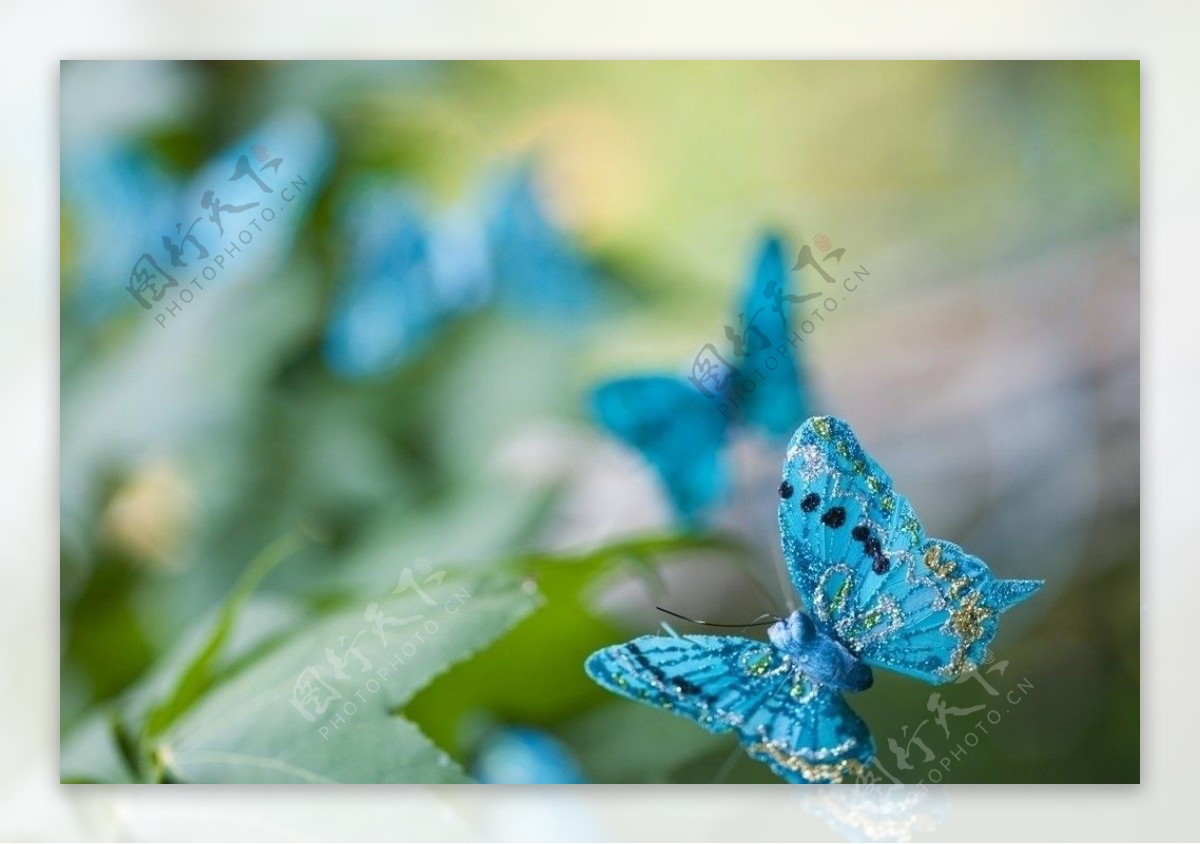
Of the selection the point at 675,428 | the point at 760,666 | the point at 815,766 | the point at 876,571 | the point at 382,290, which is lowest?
the point at 815,766

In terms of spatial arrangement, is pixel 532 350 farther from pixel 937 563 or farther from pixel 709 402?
pixel 937 563

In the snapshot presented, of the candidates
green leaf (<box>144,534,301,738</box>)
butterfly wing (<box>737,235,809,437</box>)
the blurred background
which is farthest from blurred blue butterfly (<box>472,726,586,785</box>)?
butterfly wing (<box>737,235,809,437</box>)

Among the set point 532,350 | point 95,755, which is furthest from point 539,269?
point 95,755

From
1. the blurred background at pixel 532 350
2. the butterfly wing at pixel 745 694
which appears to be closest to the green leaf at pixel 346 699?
the blurred background at pixel 532 350

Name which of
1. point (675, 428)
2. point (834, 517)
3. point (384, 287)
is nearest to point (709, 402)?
point (675, 428)

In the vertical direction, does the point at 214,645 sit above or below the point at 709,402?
below

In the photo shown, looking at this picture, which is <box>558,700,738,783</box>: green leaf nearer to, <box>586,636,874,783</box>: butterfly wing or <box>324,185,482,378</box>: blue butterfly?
<box>586,636,874,783</box>: butterfly wing
